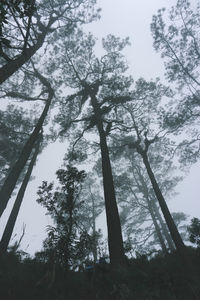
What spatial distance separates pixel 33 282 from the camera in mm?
3969

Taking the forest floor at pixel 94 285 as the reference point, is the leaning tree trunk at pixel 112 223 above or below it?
above

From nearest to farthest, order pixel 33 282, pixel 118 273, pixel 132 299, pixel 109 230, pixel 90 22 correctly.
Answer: pixel 132 299 < pixel 33 282 < pixel 118 273 < pixel 109 230 < pixel 90 22

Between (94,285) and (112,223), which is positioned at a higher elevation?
(112,223)

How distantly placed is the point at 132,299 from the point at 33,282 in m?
2.24

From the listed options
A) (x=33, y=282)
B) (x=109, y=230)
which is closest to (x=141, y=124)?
(x=109, y=230)

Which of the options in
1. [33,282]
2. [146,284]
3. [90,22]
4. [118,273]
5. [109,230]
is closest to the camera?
[33,282]

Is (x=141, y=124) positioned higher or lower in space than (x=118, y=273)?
higher

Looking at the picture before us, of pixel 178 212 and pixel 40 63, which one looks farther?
pixel 178 212

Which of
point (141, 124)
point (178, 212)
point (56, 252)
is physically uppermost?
point (141, 124)

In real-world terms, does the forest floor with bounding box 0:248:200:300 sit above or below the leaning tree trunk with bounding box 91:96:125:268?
below

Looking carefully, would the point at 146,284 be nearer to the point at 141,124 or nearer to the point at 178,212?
the point at 141,124

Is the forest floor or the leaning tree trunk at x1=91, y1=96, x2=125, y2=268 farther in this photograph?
the leaning tree trunk at x1=91, y1=96, x2=125, y2=268

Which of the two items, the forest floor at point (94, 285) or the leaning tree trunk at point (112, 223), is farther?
the leaning tree trunk at point (112, 223)

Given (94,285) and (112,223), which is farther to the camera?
(112,223)
